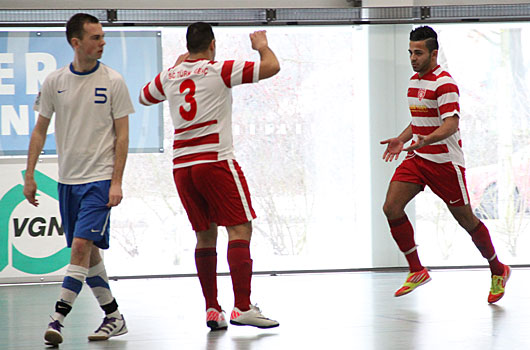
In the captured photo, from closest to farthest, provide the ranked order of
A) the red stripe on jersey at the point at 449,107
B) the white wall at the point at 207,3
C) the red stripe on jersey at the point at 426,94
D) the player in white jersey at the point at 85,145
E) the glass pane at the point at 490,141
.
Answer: the player in white jersey at the point at 85,145 → the red stripe on jersey at the point at 449,107 → the red stripe on jersey at the point at 426,94 → the white wall at the point at 207,3 → the glass pane at the point at 490,141

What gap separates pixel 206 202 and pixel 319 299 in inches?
59.9

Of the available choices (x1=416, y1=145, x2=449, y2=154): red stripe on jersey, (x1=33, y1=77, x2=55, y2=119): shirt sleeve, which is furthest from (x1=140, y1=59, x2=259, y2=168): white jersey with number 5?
(x1=416, y1=145, x2=449, y2=154): red stripe on jersey

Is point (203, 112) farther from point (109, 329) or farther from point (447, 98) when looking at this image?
point (447, 98)

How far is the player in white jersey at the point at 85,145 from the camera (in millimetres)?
3586

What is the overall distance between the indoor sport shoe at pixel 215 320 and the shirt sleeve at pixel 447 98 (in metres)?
1.84

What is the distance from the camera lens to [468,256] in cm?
759

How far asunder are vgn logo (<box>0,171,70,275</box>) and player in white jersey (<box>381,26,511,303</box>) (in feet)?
10.7

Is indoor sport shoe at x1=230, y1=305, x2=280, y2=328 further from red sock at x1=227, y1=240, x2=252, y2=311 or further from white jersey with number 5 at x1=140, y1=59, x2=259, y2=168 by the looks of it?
white jersey with number 5 at x1=140, y1=59, x2=259, y2=168

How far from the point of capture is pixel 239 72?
3.76 metres

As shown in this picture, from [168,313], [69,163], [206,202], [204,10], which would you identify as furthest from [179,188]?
[204,10]

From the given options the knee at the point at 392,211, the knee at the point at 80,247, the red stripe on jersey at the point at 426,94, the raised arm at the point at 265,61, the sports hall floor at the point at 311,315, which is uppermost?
the raised arm at the point at 265,61

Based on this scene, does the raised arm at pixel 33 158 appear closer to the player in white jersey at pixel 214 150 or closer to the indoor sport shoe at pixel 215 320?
the player in white jersey at pixel 214 150

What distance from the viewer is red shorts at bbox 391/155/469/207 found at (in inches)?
189

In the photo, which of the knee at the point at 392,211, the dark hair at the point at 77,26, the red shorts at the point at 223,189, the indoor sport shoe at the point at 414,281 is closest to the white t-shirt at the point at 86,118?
the dark hair at the point at 77,26
